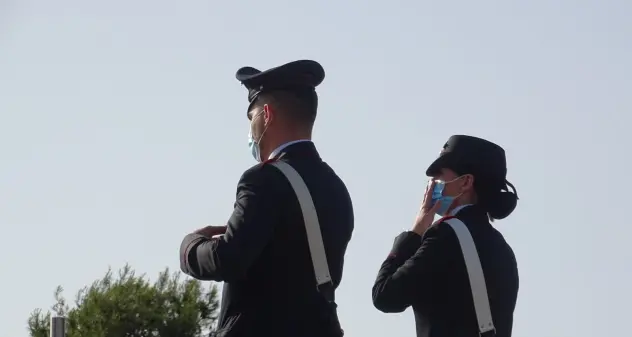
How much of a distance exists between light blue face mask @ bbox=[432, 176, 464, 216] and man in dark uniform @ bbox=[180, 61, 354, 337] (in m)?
0.93

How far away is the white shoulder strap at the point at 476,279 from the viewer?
7.65 metres

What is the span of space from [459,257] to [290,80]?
3.83ft

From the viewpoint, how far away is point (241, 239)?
6.80 metres

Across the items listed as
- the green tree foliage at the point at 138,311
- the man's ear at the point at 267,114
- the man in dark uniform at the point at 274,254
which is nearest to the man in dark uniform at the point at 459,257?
the man in dark uniform at the point at 274,254

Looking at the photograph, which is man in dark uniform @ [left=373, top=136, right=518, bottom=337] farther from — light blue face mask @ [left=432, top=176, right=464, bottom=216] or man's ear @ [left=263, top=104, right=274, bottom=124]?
man's ear @ [left=263, top=104, right=274, bottom=124]

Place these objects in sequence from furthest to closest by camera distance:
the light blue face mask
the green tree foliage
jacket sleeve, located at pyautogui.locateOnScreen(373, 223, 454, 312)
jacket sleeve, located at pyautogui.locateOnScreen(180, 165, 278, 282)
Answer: the green tree foliage → the light blue face mask → jacket sleeve, located at pyautogui.locateOnScreen(373, 223, 454, 312) → jacket sleeve, located at pyautogui.locateOnScreen(180, 165, 278, 282)

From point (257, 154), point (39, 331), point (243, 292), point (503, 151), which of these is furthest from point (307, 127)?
point (39, 331)

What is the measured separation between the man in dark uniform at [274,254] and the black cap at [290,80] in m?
0.27

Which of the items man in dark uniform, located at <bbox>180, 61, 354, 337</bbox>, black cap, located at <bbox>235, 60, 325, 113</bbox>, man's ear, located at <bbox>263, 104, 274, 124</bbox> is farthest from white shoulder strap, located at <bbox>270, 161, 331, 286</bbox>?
black cap, located at <bbox>235, 60, 325, 113</bbox>

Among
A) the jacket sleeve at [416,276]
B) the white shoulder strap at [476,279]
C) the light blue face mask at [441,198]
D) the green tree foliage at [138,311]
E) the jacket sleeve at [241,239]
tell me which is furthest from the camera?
the green tree foliage at [138,311]

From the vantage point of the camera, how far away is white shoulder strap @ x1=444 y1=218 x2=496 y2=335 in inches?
301

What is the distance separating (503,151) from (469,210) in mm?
394

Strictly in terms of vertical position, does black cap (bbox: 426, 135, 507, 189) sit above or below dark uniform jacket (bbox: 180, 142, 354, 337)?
above

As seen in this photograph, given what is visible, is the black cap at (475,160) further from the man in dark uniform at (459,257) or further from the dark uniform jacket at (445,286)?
the dark uniform jacket at (445,286)
